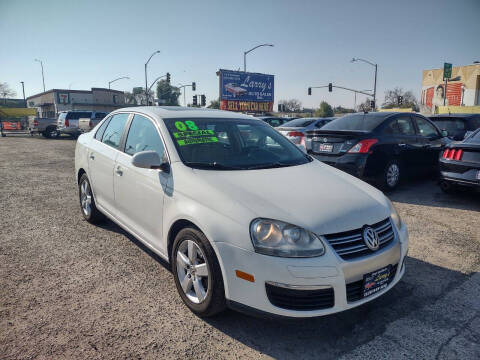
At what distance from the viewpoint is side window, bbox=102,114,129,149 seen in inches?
159

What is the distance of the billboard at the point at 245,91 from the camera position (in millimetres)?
33444

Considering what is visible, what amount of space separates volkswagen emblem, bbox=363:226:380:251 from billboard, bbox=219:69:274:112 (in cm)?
3185

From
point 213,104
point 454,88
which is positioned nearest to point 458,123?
point 454,88

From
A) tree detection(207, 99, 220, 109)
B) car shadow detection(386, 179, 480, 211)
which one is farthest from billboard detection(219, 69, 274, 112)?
tree detection(207, 99, 220, 109)

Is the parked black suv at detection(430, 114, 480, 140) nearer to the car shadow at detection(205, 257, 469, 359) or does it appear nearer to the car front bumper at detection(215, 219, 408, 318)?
the car shadow at detection(205, 257, 469, 359)

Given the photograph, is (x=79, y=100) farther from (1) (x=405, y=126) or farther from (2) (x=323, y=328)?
(2) (x=323, y=328)

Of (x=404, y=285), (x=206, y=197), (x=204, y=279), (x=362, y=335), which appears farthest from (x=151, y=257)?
(x=404, y=285)

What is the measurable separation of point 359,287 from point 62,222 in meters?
4.27

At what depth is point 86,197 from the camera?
4879 mm

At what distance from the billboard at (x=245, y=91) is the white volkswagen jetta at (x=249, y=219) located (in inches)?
1205

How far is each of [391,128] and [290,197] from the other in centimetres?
503

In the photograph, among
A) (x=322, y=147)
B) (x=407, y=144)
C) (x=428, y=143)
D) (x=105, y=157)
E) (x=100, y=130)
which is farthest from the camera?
(x=428, y=143)

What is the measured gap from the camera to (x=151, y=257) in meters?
3.82

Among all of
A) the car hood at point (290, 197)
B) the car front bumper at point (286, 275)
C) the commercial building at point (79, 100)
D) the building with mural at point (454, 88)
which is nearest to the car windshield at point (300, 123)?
the car hood at point (290, 197)
